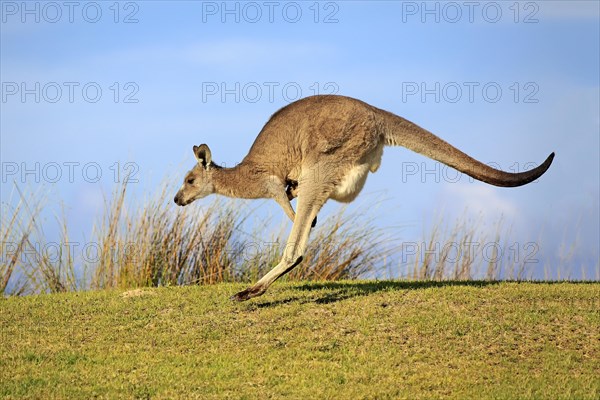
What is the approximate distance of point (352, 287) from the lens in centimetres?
1232

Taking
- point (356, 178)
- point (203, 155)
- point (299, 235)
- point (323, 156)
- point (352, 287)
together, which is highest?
point (203, 155)

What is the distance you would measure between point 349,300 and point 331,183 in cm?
166

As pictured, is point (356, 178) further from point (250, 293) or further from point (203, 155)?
point (203, 155)

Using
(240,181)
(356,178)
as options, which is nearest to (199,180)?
(240,181)

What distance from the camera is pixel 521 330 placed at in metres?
10.0

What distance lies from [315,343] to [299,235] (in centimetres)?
164

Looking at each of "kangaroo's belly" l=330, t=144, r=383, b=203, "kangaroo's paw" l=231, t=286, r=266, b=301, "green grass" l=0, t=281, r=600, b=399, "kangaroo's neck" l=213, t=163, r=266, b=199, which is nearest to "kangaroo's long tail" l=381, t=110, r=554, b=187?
"kangaroo's belly" l=330, t=144, r=383, b=203

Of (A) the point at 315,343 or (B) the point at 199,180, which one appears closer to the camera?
(A) the point at 315,343

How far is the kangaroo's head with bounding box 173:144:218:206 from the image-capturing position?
12055 mm

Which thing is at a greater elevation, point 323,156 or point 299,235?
point 323,156

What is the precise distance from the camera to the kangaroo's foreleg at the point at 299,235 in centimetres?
1049

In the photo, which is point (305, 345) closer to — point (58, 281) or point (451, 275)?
point (451, 275)

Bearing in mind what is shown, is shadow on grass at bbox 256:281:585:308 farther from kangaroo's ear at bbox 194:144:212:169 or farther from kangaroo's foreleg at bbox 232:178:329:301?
kangaroo's ear at bbox 194:144:212:169

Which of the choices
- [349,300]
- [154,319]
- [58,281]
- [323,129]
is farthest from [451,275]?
[58,281]
